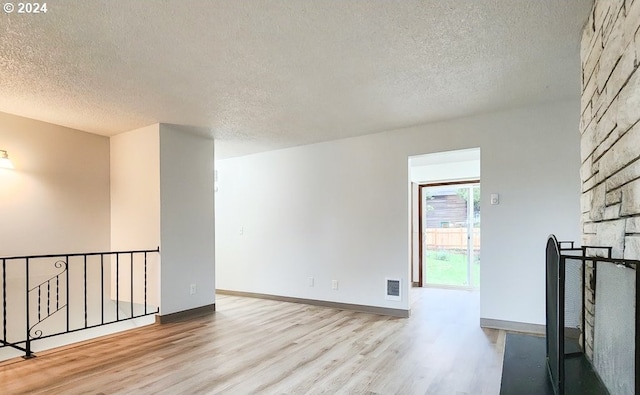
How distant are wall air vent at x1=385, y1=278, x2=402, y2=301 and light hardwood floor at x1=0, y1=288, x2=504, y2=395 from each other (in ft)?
0.94

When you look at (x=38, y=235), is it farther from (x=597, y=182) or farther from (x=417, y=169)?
(x=417, y=169)

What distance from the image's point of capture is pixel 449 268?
21.5 feet

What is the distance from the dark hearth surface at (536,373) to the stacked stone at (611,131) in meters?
0.12

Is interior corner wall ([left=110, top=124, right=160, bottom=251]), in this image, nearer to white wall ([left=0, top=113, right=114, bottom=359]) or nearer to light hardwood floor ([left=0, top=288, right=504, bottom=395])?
white wall ([left=0, top=113, right=114, bottom=359])

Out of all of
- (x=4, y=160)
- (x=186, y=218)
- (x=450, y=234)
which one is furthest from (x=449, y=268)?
(x=4, y=160)

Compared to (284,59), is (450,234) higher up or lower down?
lower down

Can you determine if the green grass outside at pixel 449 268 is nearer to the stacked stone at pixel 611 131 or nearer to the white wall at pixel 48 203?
the stacked stone at pixel 611 131

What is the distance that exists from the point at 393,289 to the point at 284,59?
309 centimetres

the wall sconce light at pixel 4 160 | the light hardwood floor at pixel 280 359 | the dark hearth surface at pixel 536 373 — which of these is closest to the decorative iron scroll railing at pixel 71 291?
the light hardwood floor at pixel 280 359

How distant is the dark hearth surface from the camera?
1.59 m

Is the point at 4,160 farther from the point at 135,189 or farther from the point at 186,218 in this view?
the point at 186,218

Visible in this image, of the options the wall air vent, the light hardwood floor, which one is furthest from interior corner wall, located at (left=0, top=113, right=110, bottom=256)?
the wall air vent

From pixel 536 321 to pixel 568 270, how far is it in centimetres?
218

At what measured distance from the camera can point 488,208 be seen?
3.86 meters
